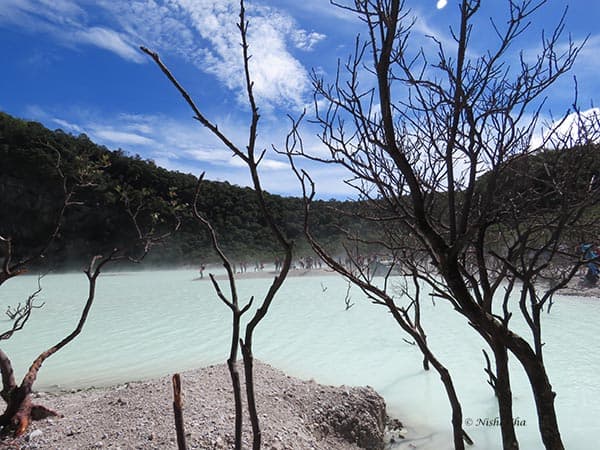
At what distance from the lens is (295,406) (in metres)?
3.76

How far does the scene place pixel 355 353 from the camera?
7227 millimetres

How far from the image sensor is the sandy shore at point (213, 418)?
2.89 m

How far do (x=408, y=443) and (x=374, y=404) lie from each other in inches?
18.2

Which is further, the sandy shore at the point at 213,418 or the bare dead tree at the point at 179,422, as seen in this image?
the sandy shore at the point at 213,418

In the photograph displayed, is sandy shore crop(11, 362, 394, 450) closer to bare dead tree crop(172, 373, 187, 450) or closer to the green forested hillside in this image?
bare dead tree crop(172, 373, 187, 450)

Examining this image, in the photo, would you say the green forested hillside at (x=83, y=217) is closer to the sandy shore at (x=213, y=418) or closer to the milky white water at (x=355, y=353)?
the milky white water at (x=355, y=353)

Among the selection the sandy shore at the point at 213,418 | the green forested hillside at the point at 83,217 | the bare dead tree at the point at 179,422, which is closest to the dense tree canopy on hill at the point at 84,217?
the green forested hillside at the point at 83,217

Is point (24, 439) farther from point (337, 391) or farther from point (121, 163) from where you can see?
point (121, 163)

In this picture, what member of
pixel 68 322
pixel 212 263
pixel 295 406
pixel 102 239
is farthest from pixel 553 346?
pixel 102 239

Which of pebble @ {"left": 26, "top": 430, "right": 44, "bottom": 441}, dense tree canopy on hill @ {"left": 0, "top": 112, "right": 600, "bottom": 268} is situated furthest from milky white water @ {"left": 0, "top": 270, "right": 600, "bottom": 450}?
dense tree canopy on hill @ {"left": 0, "top": 112, "right": 600, "bottom": 268}

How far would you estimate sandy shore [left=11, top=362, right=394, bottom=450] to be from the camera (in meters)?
2.89

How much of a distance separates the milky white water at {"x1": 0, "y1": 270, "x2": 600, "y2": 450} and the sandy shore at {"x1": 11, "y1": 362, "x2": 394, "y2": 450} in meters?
0.65

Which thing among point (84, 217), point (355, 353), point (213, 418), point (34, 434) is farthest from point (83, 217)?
point (213, 418)

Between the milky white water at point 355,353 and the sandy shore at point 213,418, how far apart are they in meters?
0.65
